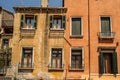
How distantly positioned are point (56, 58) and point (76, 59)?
191 cm

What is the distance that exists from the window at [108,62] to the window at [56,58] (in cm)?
385

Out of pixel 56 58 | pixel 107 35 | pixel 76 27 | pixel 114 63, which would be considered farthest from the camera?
pixel 76 27

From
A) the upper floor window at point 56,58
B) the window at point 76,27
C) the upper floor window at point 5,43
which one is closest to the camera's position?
the upper floor window at point 56,58

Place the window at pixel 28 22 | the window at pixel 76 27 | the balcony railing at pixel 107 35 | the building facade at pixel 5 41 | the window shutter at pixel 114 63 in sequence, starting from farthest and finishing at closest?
the building facade at pixel 5 41, the window at pixel 28 22, the window at pixel 76 27, the balcony railing at pixel 107 35, the window shutter at pixel 114 63

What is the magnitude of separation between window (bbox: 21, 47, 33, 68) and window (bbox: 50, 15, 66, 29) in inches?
124

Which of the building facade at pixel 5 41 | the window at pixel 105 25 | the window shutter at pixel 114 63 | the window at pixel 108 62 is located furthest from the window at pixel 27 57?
the window shutter at pixel 114 63

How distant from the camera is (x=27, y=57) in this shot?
26625 millimetres

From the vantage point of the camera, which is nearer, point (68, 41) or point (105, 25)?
point (68, 41)

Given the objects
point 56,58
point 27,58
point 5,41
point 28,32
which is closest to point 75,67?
point 56,58

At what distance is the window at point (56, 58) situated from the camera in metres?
26.3

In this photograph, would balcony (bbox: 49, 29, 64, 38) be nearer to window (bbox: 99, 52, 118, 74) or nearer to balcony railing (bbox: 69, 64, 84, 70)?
balcony railing (bbox: 69, 64, 84, 70)

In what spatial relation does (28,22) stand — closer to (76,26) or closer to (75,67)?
(76,26)

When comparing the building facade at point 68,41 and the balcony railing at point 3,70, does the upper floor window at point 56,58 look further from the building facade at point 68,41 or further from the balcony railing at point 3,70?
the balcony railing at point 3,70

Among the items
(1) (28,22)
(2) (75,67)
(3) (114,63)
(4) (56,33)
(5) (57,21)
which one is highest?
(5) (57,21)
